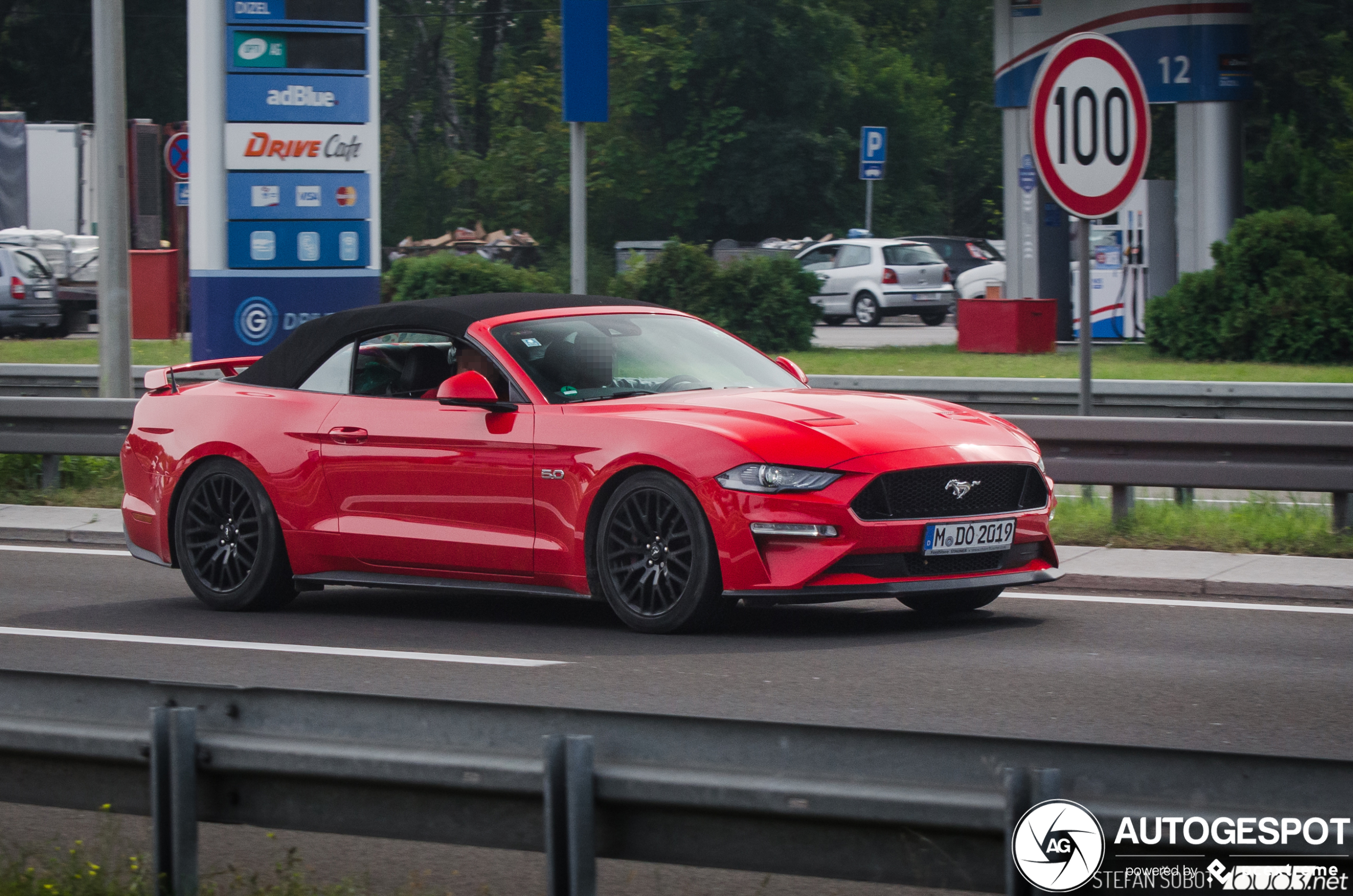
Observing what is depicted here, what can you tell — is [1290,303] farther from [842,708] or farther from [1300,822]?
[1300,822]

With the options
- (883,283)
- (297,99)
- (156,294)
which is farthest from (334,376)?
(883,283)

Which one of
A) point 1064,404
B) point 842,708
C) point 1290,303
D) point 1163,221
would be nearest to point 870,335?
point 1163,221

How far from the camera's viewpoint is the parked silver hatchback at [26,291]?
32.2m

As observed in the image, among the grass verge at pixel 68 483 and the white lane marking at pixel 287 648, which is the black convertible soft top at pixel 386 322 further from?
the grass verge at pixel 68 483

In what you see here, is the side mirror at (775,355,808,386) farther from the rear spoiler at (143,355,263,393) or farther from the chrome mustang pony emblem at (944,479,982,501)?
the rear spoiler at (143,355,263,393)

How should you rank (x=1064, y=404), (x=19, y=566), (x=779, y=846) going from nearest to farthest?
(x=779, y=846), (x=19, y=566), (x=1064, y=404)

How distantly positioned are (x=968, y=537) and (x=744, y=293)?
17.3 metres

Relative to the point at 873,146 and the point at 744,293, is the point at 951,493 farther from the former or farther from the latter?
the point at 873,146

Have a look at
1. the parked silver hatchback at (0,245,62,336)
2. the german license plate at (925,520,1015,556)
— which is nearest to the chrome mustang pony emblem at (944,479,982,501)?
the german license plate at (925,520,1015,556)

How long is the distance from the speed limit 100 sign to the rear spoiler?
4.17 m

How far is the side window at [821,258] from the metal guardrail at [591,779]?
35.5 m

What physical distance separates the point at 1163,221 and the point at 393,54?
46.1 metres

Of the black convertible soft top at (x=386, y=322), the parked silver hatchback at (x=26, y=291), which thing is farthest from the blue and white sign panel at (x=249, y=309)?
the parked silver hatchback at (x=26, y=291)

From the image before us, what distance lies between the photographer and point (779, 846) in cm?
331
